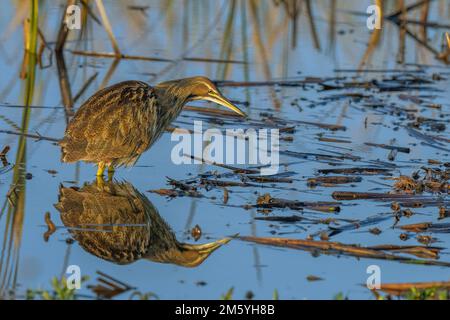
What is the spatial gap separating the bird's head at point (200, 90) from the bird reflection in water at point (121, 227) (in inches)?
42.7

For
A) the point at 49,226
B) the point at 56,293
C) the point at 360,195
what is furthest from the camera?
the point at 360,195

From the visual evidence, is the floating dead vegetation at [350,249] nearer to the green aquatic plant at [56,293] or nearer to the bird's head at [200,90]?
the green aquatic plant at [56,293]

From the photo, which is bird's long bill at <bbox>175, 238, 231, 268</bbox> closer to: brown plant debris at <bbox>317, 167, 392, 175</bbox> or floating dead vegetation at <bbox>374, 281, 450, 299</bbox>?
floating dead vegetation at <bbox>374, 281, 450, 299</bbox>

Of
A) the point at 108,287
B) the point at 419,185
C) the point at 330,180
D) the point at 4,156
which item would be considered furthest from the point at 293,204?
the point at 4,156

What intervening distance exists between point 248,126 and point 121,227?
2.82 m

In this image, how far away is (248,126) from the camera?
8.73 meters

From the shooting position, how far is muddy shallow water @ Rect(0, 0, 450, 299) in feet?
18.1

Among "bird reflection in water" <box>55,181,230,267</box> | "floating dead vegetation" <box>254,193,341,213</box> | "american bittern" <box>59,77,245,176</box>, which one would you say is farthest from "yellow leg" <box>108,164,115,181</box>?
"floating dead vegetation" <box>254,193,341,213</box>

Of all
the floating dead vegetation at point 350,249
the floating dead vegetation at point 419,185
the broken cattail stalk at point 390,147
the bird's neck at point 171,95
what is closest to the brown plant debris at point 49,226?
the floating dead vegetation at point 350,249

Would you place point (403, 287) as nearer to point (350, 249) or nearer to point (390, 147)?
point (350, 249)

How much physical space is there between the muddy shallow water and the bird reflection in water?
1.9 inches

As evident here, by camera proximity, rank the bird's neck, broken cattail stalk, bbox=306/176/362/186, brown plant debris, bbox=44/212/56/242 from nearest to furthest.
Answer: brown plant debris, bbox=44/212/56/242 → broken cattail stalk, bbox=306/176/362/186 → the bird's neck

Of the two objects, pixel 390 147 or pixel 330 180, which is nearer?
pixel 330 180

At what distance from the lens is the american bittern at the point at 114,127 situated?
7.00 m
